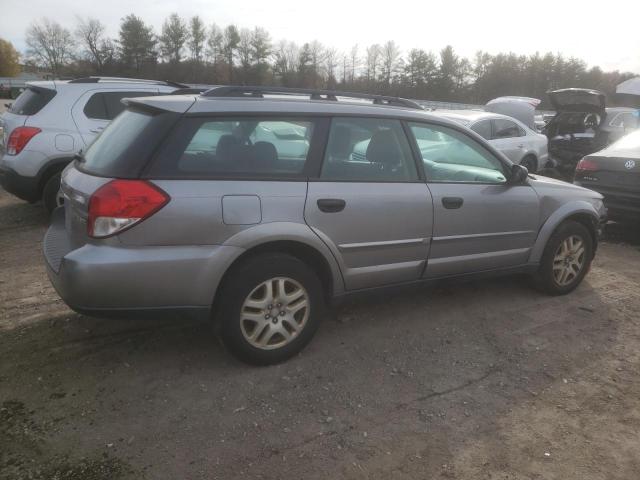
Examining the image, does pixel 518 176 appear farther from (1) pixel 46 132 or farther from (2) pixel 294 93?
(1) pixel 46 132

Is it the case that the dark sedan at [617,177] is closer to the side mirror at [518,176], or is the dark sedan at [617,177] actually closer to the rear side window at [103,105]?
the side mirror at [518,176]

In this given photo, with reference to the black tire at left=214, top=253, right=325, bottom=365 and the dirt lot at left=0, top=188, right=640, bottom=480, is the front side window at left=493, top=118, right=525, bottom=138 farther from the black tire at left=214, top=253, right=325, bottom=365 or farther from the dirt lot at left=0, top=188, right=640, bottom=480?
the black tire at left=214, top=253, right=325, bottom=365

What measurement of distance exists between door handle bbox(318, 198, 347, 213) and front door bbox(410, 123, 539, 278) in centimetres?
81

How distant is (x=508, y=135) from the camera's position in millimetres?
10102

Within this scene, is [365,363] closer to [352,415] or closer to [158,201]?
[352,415]

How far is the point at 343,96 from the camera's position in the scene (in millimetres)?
3908

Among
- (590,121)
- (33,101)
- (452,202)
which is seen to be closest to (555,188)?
(452,202)

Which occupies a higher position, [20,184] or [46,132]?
[46,132]

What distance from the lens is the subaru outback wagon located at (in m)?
2.85

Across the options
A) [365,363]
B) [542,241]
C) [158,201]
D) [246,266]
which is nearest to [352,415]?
[365,363]

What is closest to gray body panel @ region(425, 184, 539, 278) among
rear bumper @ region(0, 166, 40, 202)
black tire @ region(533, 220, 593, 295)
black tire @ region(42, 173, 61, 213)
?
black tire @ region(533, 220, 593, 295)

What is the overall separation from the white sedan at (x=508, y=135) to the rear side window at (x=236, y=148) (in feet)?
20.2

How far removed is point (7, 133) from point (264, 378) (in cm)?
497

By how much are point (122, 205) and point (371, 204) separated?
155 cm
